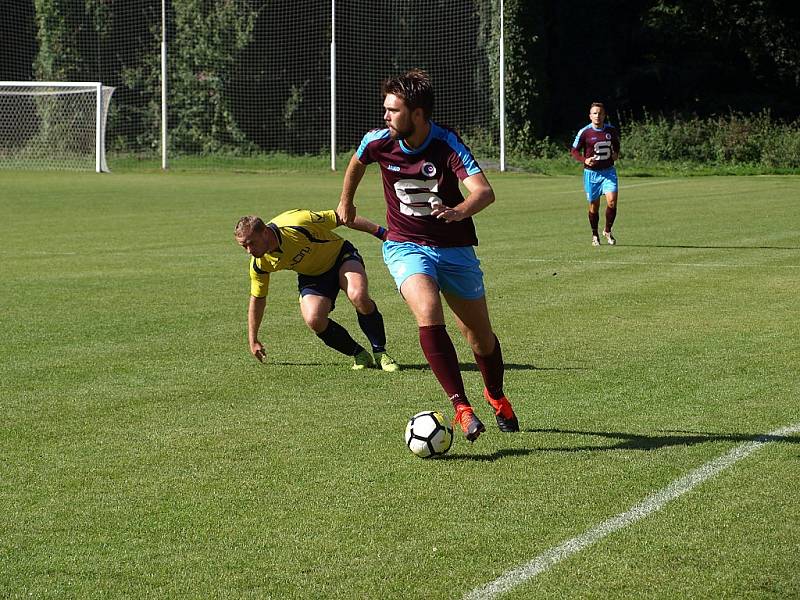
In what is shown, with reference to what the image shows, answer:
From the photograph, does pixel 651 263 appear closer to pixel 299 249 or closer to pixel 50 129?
pixel 299 249

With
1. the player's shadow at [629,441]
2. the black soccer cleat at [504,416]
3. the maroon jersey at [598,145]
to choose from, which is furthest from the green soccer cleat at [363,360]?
the maroon jersey at [598,145]

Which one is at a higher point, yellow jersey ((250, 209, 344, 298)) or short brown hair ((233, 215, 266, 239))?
short brown hair ((233, 215, 266, 239))

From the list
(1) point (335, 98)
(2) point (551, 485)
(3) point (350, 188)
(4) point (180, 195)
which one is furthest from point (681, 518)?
(1) point (335, 98)

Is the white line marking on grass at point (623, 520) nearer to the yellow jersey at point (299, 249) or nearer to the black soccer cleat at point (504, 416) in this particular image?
the black soccer cleat at point (504, 416)

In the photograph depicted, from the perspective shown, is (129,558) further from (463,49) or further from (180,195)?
(463,49)

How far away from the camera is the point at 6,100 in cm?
4541

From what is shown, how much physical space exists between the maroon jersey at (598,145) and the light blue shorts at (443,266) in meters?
13.3

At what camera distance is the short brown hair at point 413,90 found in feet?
21.6

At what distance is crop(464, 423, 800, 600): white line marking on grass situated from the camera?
15.0 feet

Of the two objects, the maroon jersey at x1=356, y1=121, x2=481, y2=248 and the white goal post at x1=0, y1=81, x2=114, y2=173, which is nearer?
the maroon jersey at x1=356, y1=121, x2=481, y2=248

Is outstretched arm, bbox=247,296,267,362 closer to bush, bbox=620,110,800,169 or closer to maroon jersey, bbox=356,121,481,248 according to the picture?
maroon jersey, bbox=356,121,481,248

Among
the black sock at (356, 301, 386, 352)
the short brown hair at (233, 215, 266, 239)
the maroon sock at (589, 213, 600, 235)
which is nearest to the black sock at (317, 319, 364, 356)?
the black sock at (356, 301, 386, 352)

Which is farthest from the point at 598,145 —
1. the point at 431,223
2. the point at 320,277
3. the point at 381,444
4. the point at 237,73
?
the point at 237,73

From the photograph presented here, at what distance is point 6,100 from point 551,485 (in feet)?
141
